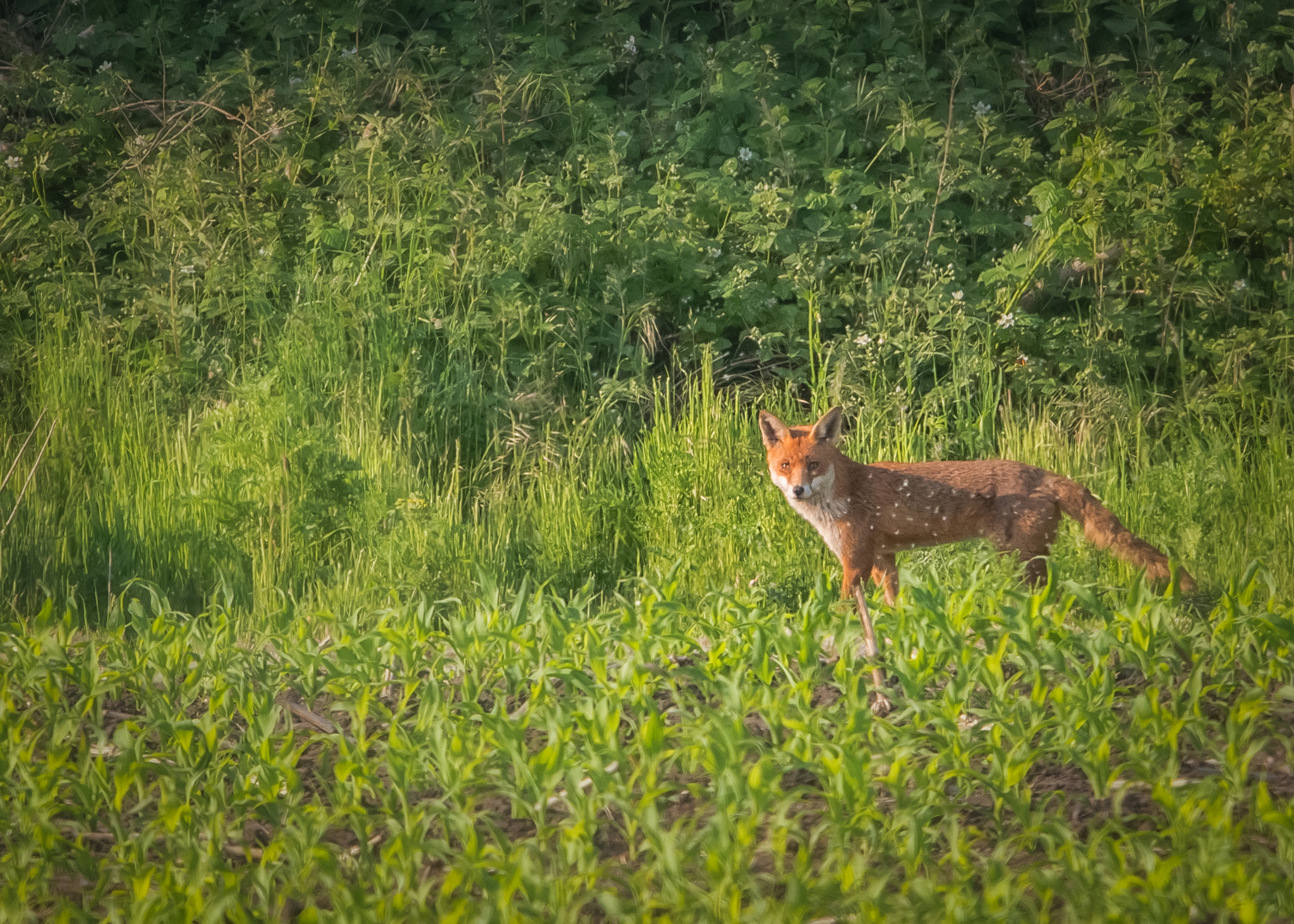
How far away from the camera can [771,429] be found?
6078 mm

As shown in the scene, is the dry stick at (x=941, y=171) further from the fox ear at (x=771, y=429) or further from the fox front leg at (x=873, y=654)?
the fox front leg at (x=873, y=654)

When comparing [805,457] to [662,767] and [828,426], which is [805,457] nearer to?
[828,426]

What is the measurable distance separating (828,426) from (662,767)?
2777 millimetres

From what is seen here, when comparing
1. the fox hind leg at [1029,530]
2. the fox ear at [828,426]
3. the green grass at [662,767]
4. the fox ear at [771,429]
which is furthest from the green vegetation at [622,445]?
the fox ear at [828,426]

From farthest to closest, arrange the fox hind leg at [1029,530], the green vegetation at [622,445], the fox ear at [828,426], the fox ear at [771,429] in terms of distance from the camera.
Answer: the fox ear at [771,429]
the fox ear at [828,426]
the fox hind leg at [1029,530]
the green vegetation at [622,445]

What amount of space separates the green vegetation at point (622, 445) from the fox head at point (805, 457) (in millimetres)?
509

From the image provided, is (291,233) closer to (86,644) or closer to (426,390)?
(426,390)

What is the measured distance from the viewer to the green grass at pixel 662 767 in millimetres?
2844

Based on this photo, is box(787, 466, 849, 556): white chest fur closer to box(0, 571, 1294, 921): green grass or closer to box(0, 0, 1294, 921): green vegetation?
box(0, 0, 1294, 921): green vegetation

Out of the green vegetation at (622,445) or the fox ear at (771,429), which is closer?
the green vegetation at (622,445)

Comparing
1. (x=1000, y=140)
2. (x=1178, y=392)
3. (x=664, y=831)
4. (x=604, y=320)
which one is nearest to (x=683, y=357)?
(x=604, y=320)

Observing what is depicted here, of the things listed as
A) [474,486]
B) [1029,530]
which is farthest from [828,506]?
[474,486]

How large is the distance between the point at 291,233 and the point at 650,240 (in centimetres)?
296

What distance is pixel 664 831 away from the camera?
9.98 feet
